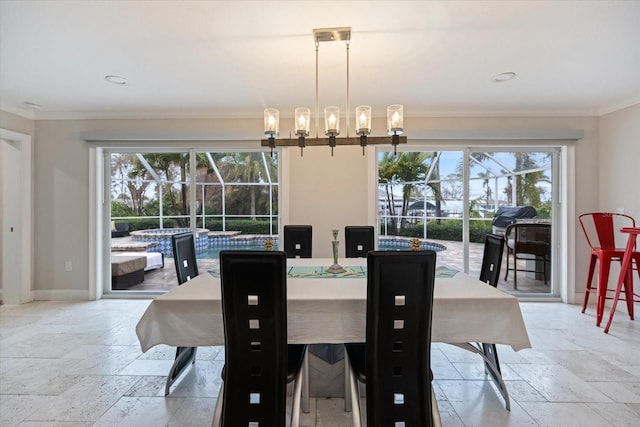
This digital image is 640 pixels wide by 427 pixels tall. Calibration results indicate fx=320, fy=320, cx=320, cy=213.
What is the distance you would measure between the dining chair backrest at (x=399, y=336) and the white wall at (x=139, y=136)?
8.53 ft

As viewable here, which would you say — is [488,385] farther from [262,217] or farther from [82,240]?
[82,240]

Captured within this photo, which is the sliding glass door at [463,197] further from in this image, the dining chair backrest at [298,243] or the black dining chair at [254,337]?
the black dining chair at [254,337]

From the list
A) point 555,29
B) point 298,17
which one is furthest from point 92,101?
point 555,29

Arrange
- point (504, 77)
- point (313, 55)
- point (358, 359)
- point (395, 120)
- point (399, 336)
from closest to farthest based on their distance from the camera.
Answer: point (399, 336) < point (358, 359) < point (395, 120) < point (313, 55) < point (504, 77)

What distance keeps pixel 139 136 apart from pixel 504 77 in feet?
13.3

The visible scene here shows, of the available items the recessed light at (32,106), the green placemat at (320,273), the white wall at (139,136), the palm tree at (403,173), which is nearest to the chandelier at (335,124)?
the green placemat at (320,273)

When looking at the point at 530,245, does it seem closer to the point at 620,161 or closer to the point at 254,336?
the point at 620,161

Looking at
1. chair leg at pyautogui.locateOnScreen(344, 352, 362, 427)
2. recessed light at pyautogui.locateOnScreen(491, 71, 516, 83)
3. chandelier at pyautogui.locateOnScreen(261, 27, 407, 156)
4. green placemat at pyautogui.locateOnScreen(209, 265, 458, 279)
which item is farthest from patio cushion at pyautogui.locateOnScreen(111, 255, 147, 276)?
recessed light at pyautogui.locateOnScreen(491, 71, 516, 83)

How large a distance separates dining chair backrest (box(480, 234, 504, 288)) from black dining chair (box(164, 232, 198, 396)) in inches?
84.7

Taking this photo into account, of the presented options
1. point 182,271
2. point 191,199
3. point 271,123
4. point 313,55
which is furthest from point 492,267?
point 191,199

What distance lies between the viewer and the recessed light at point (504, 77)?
2879mm

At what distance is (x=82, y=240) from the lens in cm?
403

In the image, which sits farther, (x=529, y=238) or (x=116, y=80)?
(x=529, y=238)

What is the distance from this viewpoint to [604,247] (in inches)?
135
